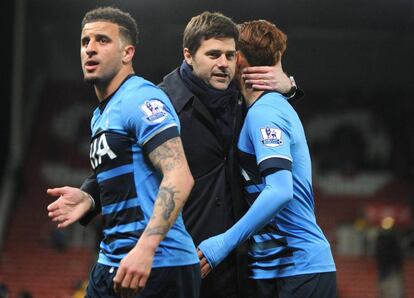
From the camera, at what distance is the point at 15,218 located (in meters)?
20.2

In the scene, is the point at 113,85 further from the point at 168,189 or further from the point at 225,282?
the point at 225,282

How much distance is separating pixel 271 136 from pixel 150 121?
78cm

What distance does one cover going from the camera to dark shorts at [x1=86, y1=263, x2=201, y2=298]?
10.7ft

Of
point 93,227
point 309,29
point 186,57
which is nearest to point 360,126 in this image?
point 309,29

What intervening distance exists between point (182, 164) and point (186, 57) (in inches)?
39.0

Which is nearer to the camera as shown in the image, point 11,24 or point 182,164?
point 182,164

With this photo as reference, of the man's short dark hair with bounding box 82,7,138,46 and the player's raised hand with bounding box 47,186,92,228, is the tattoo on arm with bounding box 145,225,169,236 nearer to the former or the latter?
the player's raised hand with bounding box 47,186,92,228

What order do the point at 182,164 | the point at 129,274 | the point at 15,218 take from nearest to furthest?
the point at 129,274 → the point at 182,164 → the point at 15,218

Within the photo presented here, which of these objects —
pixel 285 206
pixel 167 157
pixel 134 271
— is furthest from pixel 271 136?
pixel 134 271

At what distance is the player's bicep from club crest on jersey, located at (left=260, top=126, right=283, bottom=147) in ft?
2.20

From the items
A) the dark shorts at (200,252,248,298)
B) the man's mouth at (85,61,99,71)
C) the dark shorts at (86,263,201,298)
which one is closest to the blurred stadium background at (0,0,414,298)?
the dark shorts at (200,252,248,298)

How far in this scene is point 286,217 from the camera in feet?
12.9

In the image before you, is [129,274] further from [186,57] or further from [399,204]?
[399,204]

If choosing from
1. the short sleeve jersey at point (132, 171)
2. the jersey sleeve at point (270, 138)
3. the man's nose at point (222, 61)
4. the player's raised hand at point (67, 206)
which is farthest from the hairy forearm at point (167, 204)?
the man's nose at point (222, 61)
